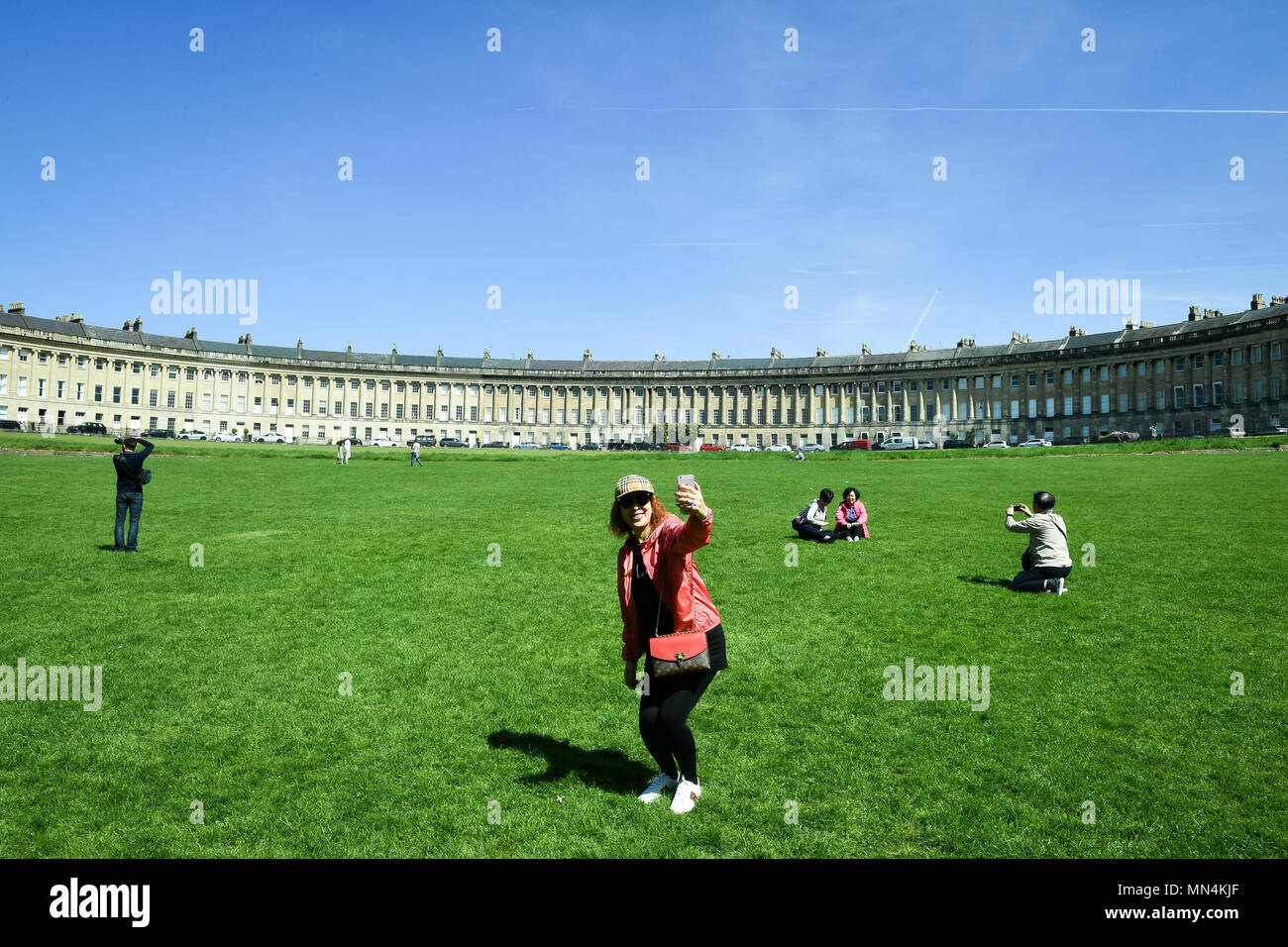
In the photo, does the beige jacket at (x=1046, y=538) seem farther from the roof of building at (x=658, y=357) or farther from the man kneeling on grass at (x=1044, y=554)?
the roof of building at (x=658, y=357)

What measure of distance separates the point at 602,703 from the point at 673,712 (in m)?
2.74

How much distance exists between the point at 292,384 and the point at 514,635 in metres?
138

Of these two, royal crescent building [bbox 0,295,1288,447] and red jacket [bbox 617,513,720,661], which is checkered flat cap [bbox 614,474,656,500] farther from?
royal crescent building [bbox 0,295,1288,447]

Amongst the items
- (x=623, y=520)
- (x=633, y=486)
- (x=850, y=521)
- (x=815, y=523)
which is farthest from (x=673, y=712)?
(x=850, y=521)

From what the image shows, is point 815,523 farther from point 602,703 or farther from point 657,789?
point 657,789

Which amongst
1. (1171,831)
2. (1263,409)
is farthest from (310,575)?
(1263,409)

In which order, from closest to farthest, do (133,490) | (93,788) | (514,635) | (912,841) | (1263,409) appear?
(912,841) < (93,788) < (514,635) < (133,490) < (1263,409)

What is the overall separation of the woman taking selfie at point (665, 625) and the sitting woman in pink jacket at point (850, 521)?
1258cm

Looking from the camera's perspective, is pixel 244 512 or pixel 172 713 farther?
pixel 244 512

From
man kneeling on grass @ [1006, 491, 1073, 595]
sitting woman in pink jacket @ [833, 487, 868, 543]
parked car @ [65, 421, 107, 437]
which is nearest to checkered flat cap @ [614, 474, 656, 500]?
man kneeling on grass @ [1006, 491, 1073, 595]

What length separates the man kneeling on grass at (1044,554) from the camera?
1228cm
